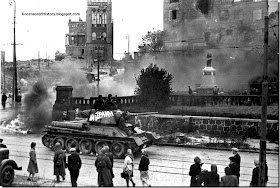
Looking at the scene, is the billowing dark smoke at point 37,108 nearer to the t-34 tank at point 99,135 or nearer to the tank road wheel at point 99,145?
the t-34 tank at point 99,135

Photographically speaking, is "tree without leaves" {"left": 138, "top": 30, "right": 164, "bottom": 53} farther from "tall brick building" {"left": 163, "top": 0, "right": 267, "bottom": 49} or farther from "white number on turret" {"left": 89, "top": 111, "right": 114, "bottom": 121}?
"white number on turret" {"left": 89, "top": 111, "right": 114, "bottom": 121}

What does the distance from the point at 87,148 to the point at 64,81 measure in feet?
92.6

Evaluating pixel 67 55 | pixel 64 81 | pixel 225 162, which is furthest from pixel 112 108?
pixel 67 55

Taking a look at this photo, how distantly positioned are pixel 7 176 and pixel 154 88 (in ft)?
49.3

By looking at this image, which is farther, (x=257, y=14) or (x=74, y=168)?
(x=257, y=14)

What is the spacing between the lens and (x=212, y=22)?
4947 centimetres

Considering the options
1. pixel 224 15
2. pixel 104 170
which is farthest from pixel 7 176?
pixel 224 15

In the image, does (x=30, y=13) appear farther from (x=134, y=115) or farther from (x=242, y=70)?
(x=242, y=70)

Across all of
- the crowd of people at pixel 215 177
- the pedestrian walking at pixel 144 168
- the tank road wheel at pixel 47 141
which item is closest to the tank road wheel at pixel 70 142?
the tank road wheel at pixel 47 141

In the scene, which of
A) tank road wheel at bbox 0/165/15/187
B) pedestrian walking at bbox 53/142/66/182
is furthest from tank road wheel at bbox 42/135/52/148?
tank road wheel at bbox 0/165/15/187

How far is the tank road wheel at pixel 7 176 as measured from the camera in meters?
11.9

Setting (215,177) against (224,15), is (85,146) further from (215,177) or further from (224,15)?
(224,15)

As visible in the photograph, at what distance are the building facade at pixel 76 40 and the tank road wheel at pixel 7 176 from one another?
45.3 m

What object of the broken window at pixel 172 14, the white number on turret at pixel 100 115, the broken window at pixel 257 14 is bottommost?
the white number on turret at pixel 100 115
